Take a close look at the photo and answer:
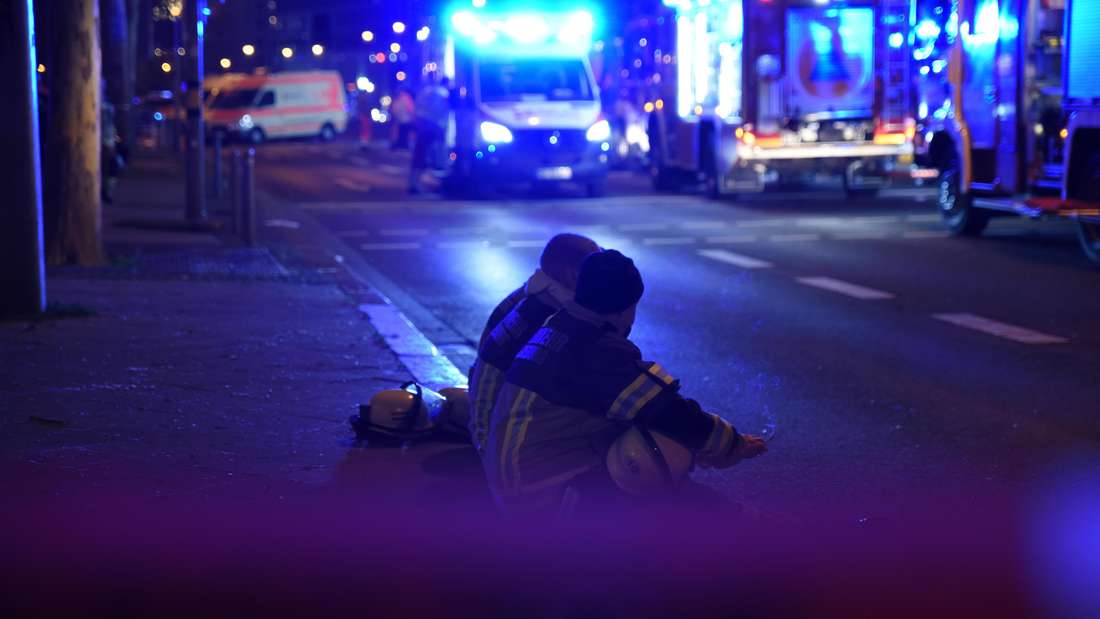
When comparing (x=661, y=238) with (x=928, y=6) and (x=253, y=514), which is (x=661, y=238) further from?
(x=253, y=514)

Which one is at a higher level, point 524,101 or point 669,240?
point 524,101

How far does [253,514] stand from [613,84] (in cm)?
2720

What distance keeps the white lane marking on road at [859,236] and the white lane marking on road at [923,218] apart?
2.00m

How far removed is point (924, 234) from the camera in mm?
19062

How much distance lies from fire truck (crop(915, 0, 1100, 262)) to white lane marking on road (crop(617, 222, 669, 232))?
3429mm

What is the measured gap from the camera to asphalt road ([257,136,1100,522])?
7.34 meters

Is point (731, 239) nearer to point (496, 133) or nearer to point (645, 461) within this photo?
point (496, 133)

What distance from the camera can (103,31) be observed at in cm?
3328

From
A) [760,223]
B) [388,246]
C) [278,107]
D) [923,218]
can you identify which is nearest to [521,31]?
[760,223]

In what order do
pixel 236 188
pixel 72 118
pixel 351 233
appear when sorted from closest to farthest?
1. pixel 72 118
2. pixel 236 188
3. pixel 351 233

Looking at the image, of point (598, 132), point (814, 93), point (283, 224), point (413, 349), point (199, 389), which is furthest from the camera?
point (598, 132)

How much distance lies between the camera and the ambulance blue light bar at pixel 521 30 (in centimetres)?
2628

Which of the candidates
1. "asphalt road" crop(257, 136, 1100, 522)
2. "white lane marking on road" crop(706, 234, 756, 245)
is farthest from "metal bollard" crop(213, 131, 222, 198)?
"white lane marking on road" crop(706, 234, 756, 245)

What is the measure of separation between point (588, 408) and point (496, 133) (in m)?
20.6
